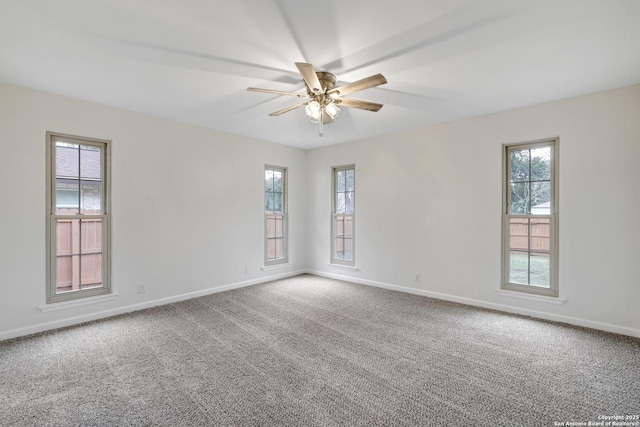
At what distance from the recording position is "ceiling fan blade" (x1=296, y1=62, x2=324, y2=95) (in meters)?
2.09

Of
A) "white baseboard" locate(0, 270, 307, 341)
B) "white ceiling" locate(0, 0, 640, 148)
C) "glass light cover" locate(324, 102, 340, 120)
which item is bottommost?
"white baseboard" locate(0, 270, 307, 341)

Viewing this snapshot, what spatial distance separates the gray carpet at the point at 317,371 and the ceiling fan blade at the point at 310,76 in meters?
2.28

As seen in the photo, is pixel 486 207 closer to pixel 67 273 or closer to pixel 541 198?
pixel 541 198

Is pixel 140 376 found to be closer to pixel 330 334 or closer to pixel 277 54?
pixel 330 334

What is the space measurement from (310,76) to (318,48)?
24 cm

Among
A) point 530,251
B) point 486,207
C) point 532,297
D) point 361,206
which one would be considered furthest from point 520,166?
point 361,206

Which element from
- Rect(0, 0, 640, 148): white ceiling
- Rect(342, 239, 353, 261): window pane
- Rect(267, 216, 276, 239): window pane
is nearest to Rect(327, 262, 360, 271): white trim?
Rect(342, 239, 353, 261): window pane

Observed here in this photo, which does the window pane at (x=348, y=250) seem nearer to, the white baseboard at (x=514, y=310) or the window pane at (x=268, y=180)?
the white baseboard at (x=514, y=310)

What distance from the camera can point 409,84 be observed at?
294 cm

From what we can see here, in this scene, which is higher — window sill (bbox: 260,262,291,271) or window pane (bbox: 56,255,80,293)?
window pane (bbox: 56,255,80,293)

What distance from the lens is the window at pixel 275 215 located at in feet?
17.8

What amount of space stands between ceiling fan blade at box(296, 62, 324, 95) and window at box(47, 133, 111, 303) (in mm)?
2774

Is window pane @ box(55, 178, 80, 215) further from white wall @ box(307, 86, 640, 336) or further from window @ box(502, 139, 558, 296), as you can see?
window @ box(502, 139, 558, 296)

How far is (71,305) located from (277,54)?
345 centimetres
